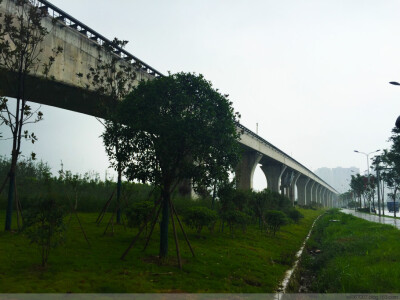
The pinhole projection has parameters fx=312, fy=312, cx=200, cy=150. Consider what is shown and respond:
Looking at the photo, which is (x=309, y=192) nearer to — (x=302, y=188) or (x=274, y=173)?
(x=302, y=188)

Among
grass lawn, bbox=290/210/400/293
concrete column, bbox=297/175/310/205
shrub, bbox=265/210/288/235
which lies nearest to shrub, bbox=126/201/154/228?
grass lawn, bbox=290/210/400/293

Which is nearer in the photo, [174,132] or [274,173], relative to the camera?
[174,132]

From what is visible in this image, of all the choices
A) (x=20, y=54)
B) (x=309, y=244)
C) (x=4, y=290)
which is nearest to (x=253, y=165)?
(x=309, y=244)

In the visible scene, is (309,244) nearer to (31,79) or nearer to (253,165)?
(31,79)

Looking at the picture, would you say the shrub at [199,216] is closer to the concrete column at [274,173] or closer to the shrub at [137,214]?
the shrub at [137,214]

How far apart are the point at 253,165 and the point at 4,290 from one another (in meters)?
40.3

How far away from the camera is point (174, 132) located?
10039mm

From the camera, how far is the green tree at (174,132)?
33.6 feet

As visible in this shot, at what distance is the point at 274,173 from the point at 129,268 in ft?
177

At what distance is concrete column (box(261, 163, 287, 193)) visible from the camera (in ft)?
196

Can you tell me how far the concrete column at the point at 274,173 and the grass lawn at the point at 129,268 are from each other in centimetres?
4684

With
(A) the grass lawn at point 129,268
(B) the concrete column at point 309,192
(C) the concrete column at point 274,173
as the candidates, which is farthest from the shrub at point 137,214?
(B) the concrete column at point 309,192

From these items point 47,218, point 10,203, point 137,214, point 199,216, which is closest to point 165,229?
point 137,214

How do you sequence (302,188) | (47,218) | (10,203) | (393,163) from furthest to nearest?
(302,188)
(393,163)
(10,203)
(47,218)
